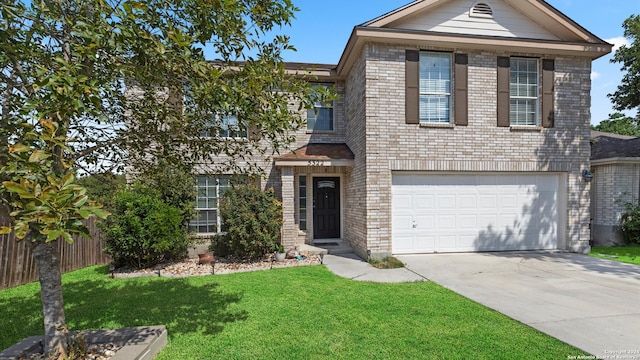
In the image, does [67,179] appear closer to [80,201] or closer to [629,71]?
[80,201]

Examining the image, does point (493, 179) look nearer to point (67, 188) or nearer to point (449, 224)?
point (449, 224)

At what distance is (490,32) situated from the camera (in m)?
8.65

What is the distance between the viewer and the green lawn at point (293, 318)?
353cm

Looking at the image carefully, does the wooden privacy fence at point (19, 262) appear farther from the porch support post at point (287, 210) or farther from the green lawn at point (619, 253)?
the green lawn at point (619, 253)

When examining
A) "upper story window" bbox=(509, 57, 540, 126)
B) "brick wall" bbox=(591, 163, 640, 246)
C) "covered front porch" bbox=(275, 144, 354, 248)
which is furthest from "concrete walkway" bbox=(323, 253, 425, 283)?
"brick wall" bbox=(591, 163, 640, 246)

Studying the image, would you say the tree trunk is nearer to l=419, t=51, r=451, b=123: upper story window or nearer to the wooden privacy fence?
the wooden privacy fence

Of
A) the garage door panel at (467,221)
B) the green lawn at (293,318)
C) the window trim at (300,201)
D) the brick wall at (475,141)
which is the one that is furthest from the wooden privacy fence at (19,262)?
the garage door panel at (467,221)

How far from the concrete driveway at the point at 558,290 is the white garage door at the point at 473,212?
404mm

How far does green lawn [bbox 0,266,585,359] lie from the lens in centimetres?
353

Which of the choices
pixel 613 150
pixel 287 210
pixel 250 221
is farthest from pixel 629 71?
pixel 250 221

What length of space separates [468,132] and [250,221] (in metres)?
6.49

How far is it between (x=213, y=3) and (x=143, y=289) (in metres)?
5.65

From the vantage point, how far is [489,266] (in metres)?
7.33

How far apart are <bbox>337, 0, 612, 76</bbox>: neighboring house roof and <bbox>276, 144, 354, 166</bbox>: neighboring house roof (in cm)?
272
